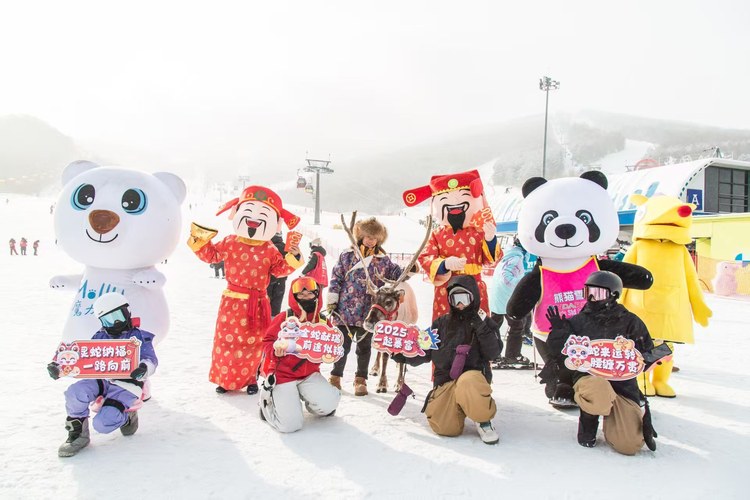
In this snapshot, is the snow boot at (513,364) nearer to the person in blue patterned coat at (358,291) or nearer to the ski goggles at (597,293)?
the person in blue patterned coat at (358,291)

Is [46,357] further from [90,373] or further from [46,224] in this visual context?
[46,224]

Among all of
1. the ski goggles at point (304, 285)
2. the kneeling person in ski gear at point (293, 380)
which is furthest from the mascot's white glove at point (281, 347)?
the ski goggles at point (304, 285)

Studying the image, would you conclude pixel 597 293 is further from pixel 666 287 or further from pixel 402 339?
pixel 666 287

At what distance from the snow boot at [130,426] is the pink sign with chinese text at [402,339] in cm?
160

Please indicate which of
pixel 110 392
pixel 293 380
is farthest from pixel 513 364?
pixel 110 392

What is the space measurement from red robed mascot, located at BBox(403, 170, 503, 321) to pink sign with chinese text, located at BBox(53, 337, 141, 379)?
7.22 ft

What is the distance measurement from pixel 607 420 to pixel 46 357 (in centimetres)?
526

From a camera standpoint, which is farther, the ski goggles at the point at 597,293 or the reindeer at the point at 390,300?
the reindeer at the point at 390,300

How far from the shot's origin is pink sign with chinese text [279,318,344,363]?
322 cm

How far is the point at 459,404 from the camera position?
3.14 m

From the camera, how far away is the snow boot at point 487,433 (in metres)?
3.03

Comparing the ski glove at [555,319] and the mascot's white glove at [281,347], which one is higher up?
the ski glove at [555,319]

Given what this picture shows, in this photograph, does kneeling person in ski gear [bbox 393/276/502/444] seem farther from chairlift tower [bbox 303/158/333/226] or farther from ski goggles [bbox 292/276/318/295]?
chairlift tower [bbox 303/158/333/226]

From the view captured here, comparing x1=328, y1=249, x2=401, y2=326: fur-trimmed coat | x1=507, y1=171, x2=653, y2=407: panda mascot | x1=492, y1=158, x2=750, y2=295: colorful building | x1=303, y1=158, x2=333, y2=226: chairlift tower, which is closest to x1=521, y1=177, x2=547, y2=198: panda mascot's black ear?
x1=507, y1=171, x2=653, y2=407: panda mascot
